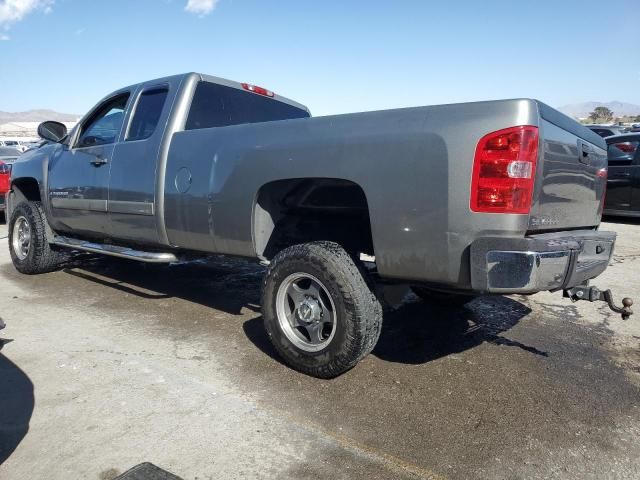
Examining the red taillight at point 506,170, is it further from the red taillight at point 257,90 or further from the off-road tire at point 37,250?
the off-road tire at point 37,250

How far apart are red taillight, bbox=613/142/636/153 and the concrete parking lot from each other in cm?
563

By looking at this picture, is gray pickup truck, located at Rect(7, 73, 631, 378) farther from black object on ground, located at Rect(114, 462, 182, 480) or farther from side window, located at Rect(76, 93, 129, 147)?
black object on ground, located at Rect(114, 462, 182, 480)

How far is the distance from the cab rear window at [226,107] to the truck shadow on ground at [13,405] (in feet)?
7.02

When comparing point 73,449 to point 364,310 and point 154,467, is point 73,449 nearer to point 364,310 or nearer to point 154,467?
point 154,467

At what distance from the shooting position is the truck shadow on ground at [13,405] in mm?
2338

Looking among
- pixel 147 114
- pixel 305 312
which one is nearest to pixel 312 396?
pixel 305 312

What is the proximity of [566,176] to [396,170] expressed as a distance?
38.9 inches

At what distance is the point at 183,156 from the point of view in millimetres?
3676

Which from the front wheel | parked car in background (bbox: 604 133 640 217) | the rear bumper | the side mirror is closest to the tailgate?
the rear bumper

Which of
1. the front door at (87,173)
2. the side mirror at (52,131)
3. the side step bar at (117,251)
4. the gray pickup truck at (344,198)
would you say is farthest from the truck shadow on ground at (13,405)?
the side mirror at (52,131)

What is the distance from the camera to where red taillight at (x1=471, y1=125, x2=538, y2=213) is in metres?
2.33

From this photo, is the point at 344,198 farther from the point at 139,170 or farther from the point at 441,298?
the point at 139,170

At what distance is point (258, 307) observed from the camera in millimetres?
4535

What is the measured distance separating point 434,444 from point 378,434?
28cm
